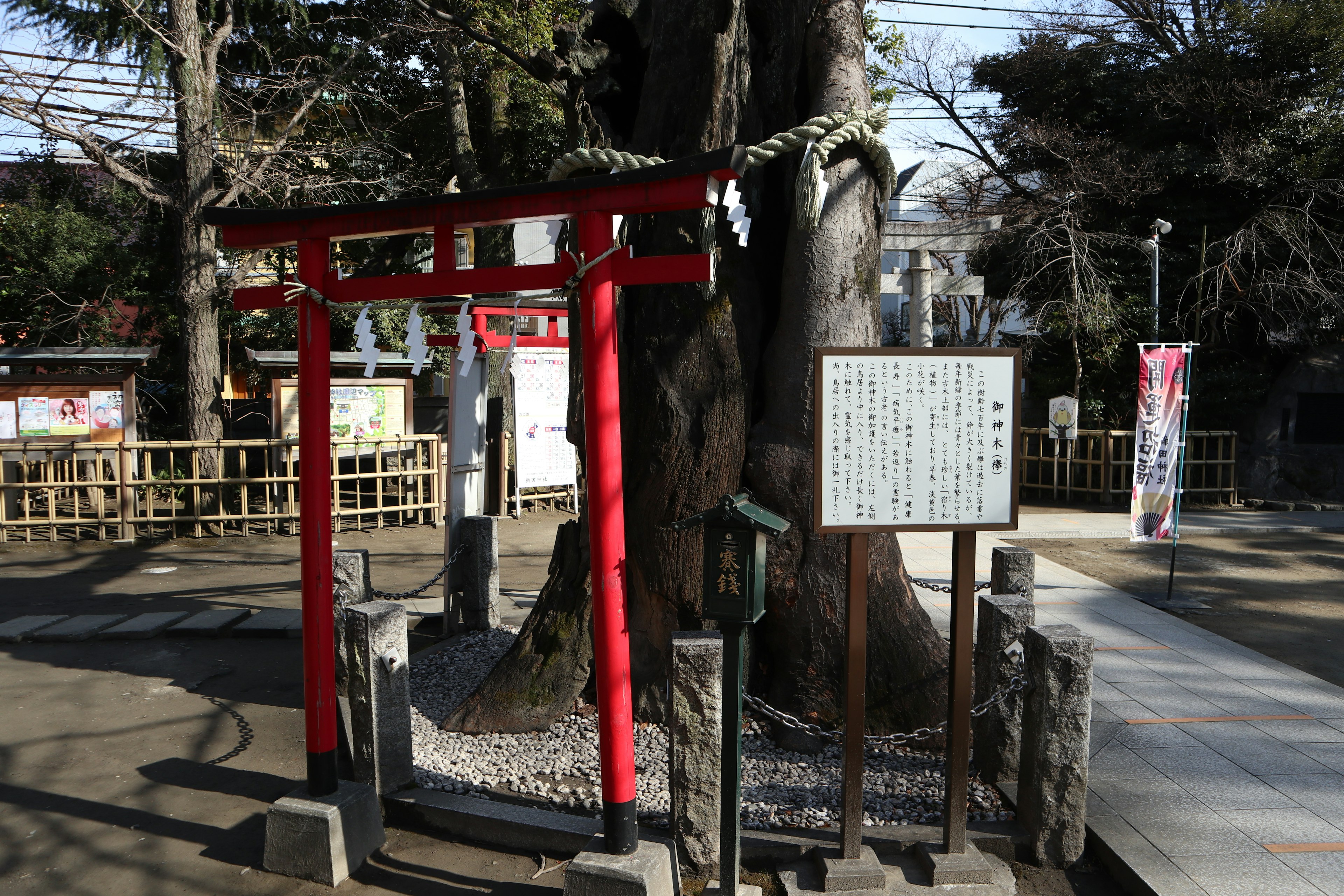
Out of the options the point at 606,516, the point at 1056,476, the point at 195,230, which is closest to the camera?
the point at 606,516

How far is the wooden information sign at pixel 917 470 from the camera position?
11.1ft

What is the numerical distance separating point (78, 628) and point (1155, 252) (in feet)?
54.3

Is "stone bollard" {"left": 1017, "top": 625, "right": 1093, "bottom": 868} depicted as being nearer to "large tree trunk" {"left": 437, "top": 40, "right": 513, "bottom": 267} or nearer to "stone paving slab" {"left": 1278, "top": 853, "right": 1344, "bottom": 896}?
"stone paving slab" {"left": 1278, "top": 853, "right": 1344, "bottom": 896}

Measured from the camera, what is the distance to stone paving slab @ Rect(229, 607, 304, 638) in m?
6.92

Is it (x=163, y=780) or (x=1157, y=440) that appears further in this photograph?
(x=1157, y=440)

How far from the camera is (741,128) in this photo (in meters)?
4.94

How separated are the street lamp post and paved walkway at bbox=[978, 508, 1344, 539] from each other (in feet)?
12.1

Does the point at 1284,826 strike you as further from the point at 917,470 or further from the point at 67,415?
the point at 67,415

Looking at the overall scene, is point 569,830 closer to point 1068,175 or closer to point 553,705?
point 553,705

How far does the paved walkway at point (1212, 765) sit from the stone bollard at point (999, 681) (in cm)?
41

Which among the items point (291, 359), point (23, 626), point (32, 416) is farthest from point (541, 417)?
point (32, 416)

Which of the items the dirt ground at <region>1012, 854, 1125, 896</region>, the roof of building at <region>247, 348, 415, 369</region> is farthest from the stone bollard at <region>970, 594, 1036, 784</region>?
the roof of building at <region>247, 348, 415, 369</region>

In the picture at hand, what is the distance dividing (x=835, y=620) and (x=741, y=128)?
2.89m

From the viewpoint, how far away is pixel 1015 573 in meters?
4.94
